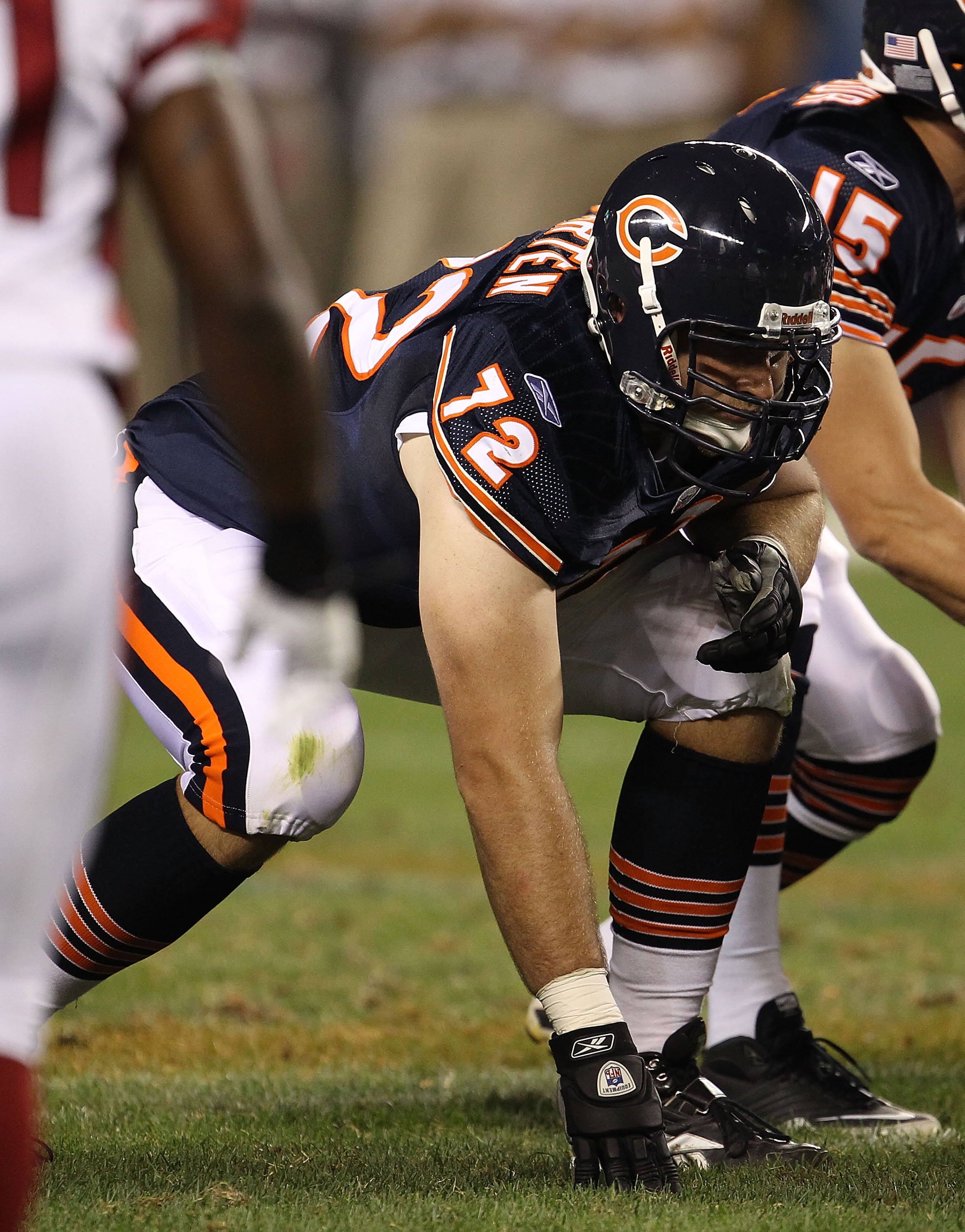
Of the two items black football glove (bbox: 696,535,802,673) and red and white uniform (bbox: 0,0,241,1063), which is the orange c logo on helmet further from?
red and white uniform (bbox: 0,0,241,1063)

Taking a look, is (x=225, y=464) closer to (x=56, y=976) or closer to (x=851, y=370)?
(x=56, y=976)

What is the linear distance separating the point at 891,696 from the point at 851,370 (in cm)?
72

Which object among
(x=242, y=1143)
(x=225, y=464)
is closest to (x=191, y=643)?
(x=225, y=464)

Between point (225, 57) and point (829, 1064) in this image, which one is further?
point (829, 1064)

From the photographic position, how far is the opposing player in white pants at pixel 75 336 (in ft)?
5.10

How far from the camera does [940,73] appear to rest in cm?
322

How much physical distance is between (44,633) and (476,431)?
1142 millimetres

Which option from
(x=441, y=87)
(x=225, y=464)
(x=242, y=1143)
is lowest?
(x=441, y=87)

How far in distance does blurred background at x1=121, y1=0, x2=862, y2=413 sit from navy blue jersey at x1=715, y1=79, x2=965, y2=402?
10.7 meters

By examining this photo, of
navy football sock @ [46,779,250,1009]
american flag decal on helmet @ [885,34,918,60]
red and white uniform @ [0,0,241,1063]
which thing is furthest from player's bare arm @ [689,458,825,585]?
red and white uniform @ [0,0,241,1063]

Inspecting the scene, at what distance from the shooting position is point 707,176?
Answer: 269cm

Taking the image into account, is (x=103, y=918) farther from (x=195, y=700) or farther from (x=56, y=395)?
(x=56, y=395)

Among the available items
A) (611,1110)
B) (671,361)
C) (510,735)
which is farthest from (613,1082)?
(671,361)

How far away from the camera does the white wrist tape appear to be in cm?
255
